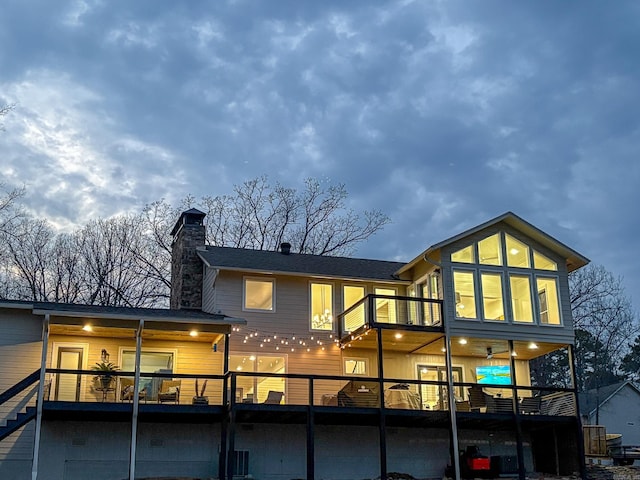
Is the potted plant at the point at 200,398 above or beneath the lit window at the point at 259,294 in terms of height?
beneath

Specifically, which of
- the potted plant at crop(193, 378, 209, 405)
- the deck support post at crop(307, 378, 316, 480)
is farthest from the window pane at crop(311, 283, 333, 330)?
the potted plant at crop(193, 378, 209, 405)

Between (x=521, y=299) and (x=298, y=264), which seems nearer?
(x=521, y=299)

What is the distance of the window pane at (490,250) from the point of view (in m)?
23.2

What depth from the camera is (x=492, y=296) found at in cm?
2295

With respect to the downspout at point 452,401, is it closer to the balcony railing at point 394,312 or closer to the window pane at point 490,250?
the balcony railing at point 394,312

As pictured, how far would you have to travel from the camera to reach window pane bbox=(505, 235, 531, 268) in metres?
23.5

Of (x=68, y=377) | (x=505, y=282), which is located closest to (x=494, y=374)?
(x=505, y=282)

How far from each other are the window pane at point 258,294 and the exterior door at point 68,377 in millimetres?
5077

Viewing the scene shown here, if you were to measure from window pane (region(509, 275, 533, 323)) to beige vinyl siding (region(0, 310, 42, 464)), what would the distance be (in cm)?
1385

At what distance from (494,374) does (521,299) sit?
2.90 meters

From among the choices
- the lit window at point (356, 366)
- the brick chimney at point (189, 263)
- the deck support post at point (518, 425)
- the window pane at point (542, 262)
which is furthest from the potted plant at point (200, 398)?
the window pane at point (542, 262)

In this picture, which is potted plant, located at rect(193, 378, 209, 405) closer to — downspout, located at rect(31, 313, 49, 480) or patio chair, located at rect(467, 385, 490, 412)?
downspout, located at rect(31, 313, 49, 480)

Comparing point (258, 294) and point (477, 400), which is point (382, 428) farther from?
point (258, 294)

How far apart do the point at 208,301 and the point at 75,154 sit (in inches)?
566
